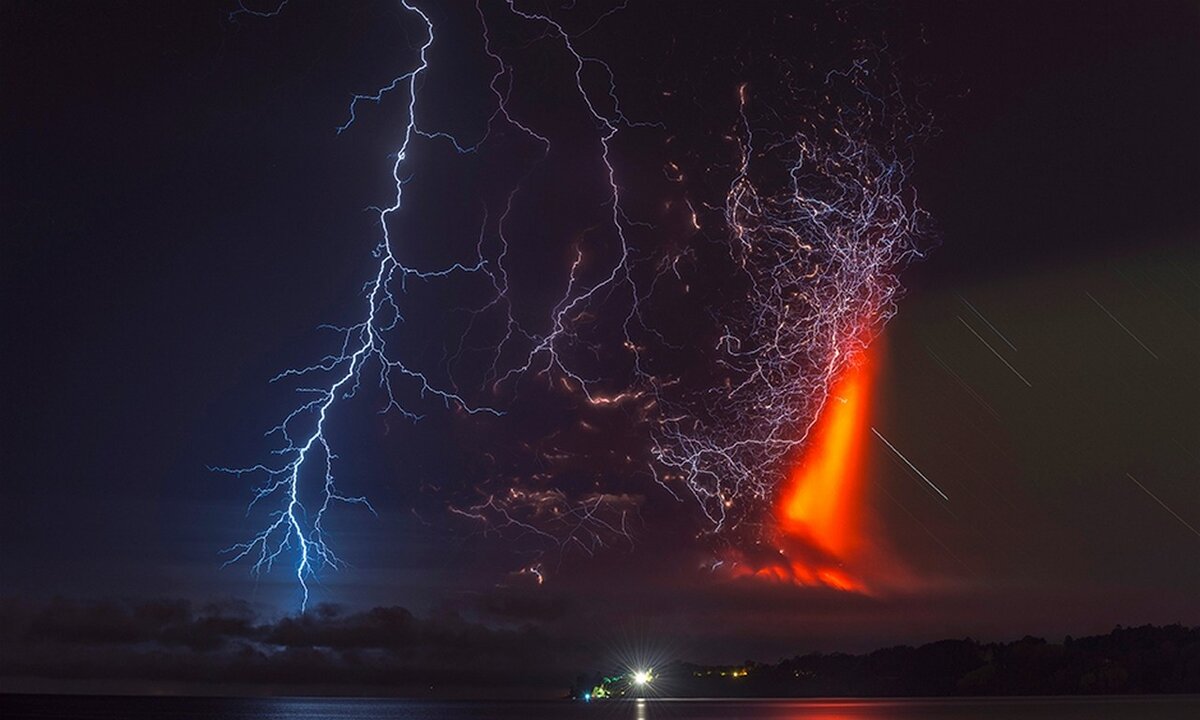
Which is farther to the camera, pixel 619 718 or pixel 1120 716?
pixel 619 718

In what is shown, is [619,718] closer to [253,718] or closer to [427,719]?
[427,719]

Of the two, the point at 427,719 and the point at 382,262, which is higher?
the point at 382,262

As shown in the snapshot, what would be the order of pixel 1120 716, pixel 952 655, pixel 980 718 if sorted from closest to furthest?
pixel 1120 716 → pixel 980 718 → pixel 952 655

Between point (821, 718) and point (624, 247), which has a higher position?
point (624, 247)

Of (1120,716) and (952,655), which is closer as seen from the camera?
(1120,716)

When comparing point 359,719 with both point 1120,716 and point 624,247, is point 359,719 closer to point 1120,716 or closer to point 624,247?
point 1120,716

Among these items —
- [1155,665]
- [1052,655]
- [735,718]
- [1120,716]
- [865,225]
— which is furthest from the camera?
[1052,655]

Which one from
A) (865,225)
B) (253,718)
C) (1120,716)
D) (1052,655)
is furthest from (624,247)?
(1052,655)

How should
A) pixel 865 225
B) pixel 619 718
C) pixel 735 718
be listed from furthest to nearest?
pixel 619 718, pixel 735 718, pixel 865 225

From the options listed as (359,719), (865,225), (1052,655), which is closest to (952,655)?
(1052,655)
